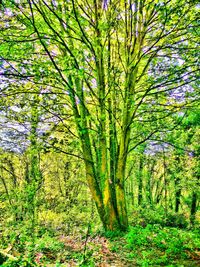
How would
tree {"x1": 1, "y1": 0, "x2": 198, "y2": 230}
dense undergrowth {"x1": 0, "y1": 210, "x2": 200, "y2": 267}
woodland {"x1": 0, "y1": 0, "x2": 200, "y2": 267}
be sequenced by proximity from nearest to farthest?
dense undergrowth {"x1": 0, "y1": 210, "x2": 200, "y2": 267}
woodland {"x1": 0, "y1": 0, "x2": 200, "y2": 267}
tree {"x1": 1, "y1": 0, "x2": 198, "y2": 230}

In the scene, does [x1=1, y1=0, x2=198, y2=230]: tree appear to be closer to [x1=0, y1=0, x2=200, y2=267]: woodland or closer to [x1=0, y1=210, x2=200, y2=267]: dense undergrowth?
[x1=0, y1=0, x2=200, y2=267]: woodland

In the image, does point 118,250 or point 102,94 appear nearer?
point 118,250

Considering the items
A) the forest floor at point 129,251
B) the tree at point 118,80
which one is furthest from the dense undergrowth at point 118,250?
the tree at point 118,80

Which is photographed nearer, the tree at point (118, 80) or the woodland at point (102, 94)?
the woodland at point (102, 94)

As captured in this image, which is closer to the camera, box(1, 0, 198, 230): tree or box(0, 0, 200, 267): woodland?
box(0, 0, 200, 267): woodland

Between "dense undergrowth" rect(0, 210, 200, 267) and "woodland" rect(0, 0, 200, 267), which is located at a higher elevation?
"woodland" rect(0, 0, 200, 267)

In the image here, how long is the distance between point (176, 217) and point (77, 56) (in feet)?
40.2

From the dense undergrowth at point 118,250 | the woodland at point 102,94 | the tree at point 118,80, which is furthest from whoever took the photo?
the tree at point 118,80

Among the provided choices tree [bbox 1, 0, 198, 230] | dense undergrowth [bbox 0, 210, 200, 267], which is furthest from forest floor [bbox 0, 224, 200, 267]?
tree [bbox 1, 0, 198, 230]

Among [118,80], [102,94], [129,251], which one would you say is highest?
[118,80]

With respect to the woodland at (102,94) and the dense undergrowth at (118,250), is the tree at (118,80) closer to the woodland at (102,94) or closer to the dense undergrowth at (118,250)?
the woodland at (102,94)

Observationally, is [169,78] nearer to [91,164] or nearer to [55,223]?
[91,164]

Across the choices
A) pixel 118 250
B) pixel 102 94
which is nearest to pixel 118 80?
pixel 102 94

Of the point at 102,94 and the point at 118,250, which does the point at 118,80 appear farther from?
the point at 118,250
